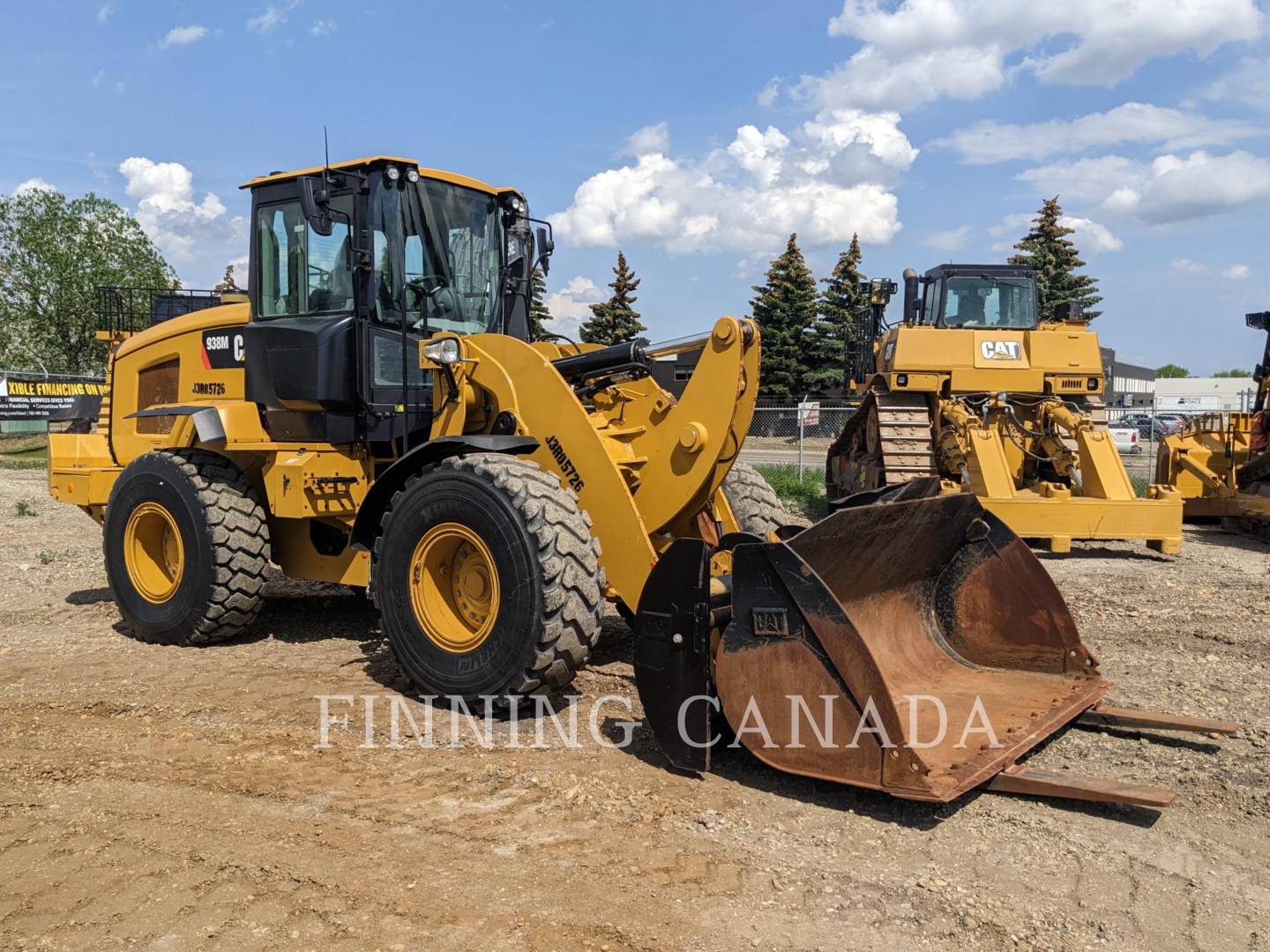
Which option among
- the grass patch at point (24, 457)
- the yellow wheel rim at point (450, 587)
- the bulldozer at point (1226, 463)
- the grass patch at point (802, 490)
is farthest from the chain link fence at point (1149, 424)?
the grass patch at point (24, 457)

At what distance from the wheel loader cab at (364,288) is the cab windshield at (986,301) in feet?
25.5

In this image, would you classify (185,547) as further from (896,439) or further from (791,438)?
(791,438)

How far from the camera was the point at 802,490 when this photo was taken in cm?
1614

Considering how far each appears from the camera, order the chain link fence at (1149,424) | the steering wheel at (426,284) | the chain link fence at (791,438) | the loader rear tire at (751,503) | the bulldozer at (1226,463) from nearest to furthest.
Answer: the steering wheel at (426,284)
the loader rear tire at (751,503)
the bulldozer at (1226,463)
the chain link fence at (1149,424)
the chain link fence at (791,438)

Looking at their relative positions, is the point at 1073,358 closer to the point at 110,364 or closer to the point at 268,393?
the point at 268,393

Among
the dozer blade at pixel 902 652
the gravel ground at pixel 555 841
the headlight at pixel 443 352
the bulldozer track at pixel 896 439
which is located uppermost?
the headlight at pixel 443 352

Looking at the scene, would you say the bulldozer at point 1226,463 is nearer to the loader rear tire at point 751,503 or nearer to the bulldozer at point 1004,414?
the bulldozer at point 1004,414

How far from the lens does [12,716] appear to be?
16.7 ft

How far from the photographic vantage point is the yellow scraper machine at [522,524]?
13.0 feet

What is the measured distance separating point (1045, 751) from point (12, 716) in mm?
4934

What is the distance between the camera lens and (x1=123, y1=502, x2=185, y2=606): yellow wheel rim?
6.79 m

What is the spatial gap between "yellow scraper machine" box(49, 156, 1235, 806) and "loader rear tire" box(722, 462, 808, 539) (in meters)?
0.02

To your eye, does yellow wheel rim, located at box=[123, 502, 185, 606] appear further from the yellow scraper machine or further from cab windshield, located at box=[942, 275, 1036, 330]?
cab windshield, located at box=[942, 275, 1036, 330]

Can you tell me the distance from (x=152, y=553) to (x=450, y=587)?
116 inches
